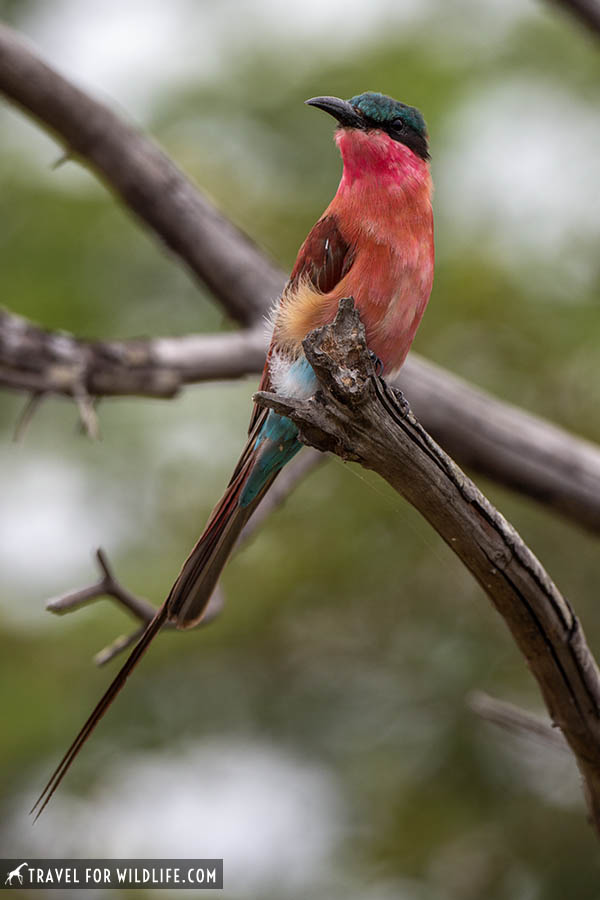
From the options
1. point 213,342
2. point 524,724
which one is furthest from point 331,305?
point 213,342

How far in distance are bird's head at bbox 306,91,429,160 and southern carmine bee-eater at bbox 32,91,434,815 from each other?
13 cm

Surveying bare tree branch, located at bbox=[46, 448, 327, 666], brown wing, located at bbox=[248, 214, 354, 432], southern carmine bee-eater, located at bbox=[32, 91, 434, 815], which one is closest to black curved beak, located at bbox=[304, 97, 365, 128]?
southern carmine bee-eater, located at bbox=[32, 91, 434, 815]

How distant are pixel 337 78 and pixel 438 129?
1.80ft

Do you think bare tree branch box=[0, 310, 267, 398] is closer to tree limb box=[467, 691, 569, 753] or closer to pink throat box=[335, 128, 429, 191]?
pink throat box=[335, 128, 429, 191]

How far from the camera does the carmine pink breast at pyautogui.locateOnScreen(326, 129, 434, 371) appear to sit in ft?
8.67

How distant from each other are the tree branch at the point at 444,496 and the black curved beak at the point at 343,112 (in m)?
0.93

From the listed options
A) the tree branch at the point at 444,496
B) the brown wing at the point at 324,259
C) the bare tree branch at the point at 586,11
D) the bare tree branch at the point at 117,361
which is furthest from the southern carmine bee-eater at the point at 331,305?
the bare tree branch at the point at 586,11

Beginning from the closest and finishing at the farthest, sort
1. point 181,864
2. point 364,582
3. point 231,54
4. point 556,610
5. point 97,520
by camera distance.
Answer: point 556,610
point 181,864
point 364,582
point 97,520
point 231,54

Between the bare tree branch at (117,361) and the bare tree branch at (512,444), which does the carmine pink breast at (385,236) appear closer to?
the bare tree branch at (117,361)

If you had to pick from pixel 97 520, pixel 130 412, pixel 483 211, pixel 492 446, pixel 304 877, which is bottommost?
pixel 304 877

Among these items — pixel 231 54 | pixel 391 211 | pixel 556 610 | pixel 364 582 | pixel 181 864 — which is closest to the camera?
pixel 556 610

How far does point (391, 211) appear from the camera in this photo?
2771 mm

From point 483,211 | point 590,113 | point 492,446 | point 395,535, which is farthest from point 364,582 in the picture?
point 590,113

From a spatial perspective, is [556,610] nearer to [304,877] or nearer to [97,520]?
[304,877]
